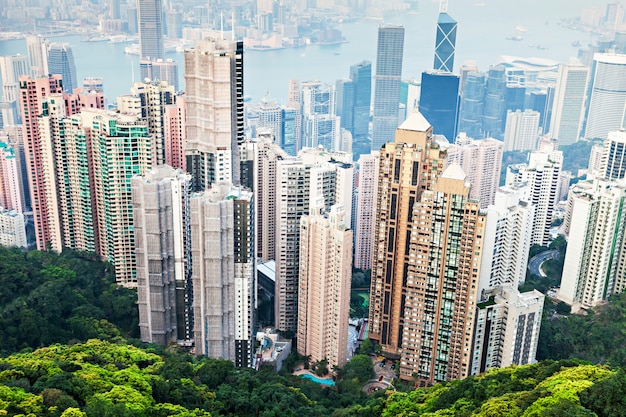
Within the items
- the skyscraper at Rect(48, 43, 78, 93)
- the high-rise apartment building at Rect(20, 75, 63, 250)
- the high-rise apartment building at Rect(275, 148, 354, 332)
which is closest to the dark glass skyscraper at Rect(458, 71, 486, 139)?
the skyscraper at Rect(48, 43, 78, 93)

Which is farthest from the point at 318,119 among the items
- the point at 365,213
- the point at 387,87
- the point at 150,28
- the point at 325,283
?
the point at 325,283

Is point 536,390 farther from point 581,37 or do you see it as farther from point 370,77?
point 581,37

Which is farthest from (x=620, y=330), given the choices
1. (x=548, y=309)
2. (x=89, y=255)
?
(x=89, y=255)

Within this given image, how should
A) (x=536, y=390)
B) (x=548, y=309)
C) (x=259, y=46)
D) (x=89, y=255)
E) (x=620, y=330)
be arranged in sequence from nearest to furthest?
(x=536, y=390) < (x=620, y=330) < (x=548, y=309) < (x=89, y=255) < (x=259, y=46)

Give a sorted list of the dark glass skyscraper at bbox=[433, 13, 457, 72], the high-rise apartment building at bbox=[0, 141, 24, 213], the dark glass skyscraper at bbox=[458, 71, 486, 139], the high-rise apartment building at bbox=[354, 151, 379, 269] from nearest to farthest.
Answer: the high-rise apartment building at bbox=[354, 151, 379, 269] → the high-rise apartment building at bbox=[0, 141, 24, 213] → the dark glass skyscraper at bbox=[433, 13, 457, 72] → the dark glass skyscraper at bbox=[458, 71, 486, 139]

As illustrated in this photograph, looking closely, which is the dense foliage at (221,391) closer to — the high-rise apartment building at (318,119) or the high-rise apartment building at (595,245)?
the high-rise apartment building at (595,245)

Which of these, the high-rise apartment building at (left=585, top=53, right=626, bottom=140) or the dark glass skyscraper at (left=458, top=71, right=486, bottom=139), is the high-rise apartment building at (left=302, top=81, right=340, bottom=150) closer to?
the dark glass skyscraper at (left=458, top=71, right=486, bottom=139)

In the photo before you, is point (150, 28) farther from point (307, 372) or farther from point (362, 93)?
point (307, 372)

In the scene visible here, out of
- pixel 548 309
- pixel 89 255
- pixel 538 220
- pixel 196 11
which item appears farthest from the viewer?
pixel 196 11
